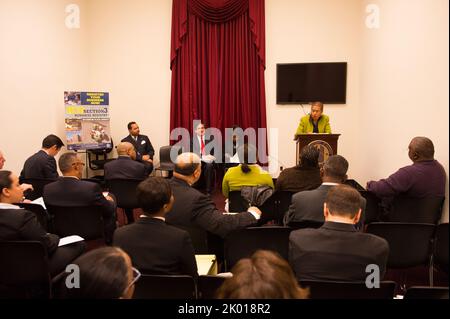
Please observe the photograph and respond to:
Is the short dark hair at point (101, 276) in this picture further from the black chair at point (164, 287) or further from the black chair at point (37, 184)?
the black chair at point (37, 184)

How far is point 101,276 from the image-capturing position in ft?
4.35

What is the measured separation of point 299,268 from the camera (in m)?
2.04

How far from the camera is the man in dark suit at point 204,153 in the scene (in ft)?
23.7

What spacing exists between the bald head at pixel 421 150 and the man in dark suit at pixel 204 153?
13.8ft

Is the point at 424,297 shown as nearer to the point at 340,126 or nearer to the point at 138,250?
the point at 138,250

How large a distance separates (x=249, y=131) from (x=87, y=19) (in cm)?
400

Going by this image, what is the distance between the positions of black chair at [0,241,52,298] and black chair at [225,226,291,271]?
3.87 ft

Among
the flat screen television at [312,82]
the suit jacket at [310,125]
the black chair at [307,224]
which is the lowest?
the black chair at [307,224]

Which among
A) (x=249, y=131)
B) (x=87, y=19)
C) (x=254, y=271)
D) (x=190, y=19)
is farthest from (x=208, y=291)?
(x=87, y=19)

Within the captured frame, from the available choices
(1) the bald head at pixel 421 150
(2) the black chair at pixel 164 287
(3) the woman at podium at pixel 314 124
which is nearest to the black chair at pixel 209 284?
(2) the black chair at pixel 164 287

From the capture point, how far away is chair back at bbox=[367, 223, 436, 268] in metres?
2.80

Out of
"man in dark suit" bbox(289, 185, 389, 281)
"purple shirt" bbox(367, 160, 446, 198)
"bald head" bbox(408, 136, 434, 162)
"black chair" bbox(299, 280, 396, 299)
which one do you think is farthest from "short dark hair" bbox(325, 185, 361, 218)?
"bald head" bbox(408, 136, 434, 162)

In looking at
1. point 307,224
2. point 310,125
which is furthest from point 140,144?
point 307,224

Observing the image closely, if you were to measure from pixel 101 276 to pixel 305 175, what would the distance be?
279cm
